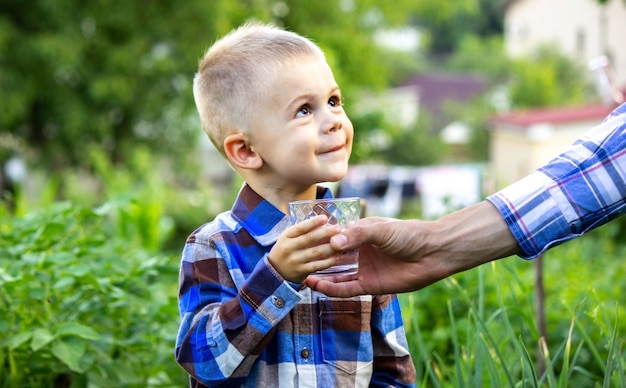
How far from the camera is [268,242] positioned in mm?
2006

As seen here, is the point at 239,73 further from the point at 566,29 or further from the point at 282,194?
the point at 566,29

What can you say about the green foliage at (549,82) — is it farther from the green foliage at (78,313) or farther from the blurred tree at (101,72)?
the green foliage at (78,313)

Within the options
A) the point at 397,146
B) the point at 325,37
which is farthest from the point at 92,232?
the point at 397,146

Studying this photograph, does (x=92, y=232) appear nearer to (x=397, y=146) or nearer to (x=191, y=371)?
(x=191, y=371)

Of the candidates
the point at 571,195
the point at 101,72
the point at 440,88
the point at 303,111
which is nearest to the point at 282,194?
the point at 303,111

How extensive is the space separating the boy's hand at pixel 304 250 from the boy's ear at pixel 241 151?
0.29 metres

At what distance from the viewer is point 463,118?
5341 centimetres

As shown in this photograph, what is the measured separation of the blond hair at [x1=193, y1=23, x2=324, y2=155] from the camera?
2027 mm

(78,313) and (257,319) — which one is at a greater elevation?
(78,313)

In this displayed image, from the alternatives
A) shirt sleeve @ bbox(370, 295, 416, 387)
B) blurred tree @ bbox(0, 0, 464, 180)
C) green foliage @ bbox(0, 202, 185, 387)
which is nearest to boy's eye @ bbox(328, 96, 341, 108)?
shirt sleeve @ bbox(370, 295, 416, 387)

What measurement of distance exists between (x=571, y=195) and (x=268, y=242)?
0.56m

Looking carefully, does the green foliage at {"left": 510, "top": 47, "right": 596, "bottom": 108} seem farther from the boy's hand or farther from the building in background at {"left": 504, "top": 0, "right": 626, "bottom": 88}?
the boy's hand

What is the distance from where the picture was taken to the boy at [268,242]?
75.6 inches

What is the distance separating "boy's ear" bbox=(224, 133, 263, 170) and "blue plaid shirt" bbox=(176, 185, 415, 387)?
67mm
